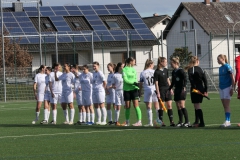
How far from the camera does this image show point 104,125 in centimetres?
2173

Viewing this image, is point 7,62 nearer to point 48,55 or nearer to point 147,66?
point 48,55

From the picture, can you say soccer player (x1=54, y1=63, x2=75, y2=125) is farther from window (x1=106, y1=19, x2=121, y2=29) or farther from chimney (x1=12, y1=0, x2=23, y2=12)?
window (x1=106, y1=19, x2=121, y2=29)

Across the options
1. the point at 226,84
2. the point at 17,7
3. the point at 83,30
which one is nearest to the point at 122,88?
the point at 226,84

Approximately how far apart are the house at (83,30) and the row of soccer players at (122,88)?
2599 cm

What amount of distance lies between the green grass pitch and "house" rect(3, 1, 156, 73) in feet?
101

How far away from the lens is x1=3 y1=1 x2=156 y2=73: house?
53956mm

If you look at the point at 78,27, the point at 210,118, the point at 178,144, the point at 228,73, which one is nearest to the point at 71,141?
the point at 178,144

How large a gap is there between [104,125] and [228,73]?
15.5 ft

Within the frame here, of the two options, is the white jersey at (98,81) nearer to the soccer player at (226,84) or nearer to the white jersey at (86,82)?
the white jersey at (86,82)

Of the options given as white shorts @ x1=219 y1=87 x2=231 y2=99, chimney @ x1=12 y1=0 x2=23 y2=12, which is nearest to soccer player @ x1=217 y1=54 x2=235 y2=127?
white shorts @ x1=219 y1=87 x2=231 y2=99

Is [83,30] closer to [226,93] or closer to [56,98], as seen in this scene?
[56,98]

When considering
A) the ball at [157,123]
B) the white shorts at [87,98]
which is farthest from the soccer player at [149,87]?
the white shorts at [87,98]

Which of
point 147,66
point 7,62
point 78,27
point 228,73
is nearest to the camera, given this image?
point 228,73

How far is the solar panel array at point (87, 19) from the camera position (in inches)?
2164
